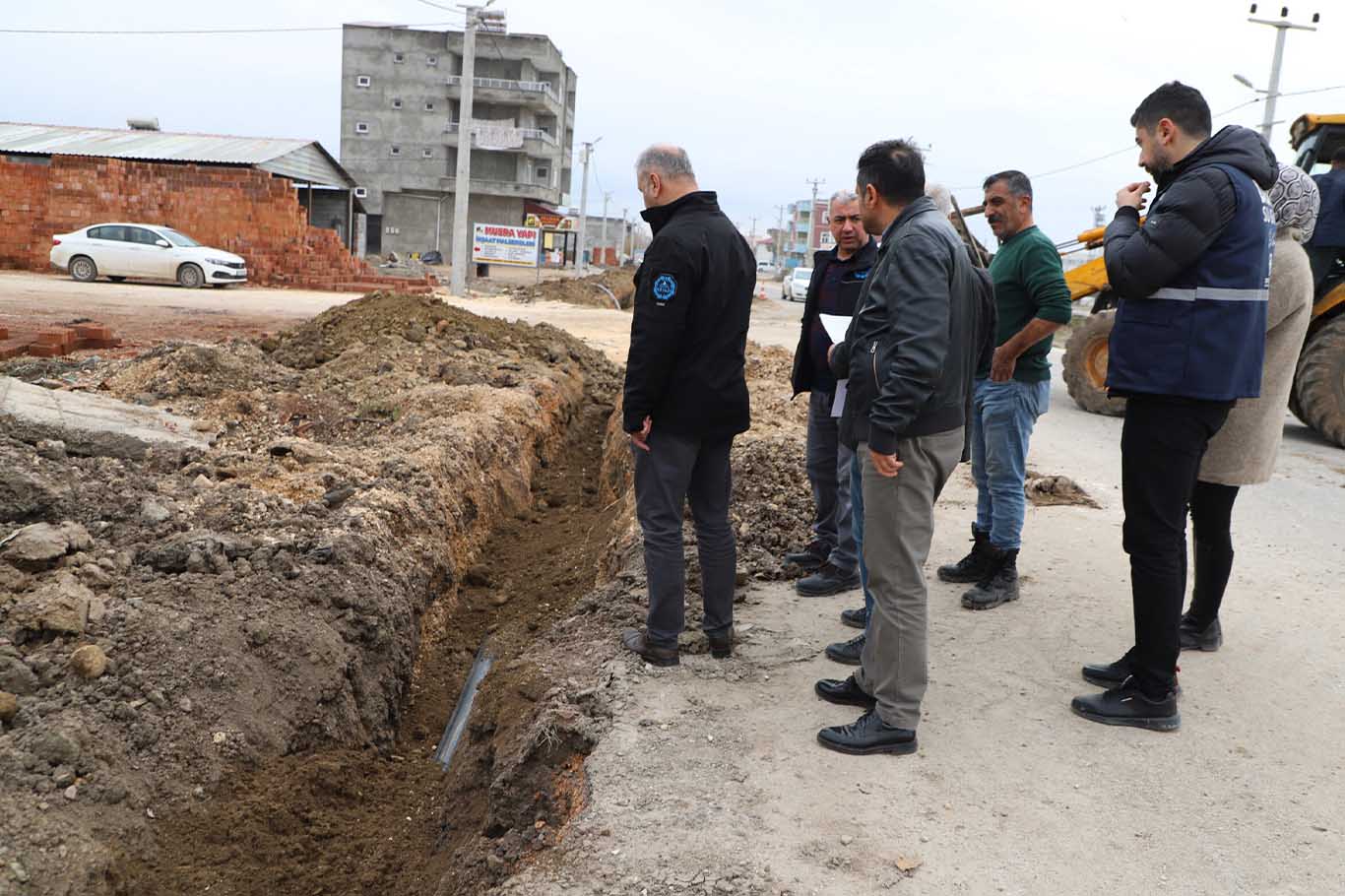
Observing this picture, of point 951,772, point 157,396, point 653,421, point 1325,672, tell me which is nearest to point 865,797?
point 951,772

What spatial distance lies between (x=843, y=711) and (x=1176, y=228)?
194 centimetres

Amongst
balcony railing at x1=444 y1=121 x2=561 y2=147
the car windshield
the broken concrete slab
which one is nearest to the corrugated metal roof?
the car windshield

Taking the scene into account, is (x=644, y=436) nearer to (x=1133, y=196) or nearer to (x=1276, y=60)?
(x=1133, y=196)

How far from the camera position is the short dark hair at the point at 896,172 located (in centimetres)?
339

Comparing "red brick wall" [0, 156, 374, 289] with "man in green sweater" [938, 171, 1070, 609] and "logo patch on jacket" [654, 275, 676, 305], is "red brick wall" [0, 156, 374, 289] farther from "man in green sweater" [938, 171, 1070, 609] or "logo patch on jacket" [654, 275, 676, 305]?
"logo patch on jacket" [654, 275, 676, 305]

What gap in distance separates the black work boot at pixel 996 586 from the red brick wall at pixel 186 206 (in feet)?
77.7

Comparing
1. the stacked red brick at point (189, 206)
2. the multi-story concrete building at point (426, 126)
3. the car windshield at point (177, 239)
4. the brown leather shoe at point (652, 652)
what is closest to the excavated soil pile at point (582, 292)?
the stacked red brick at point (189, 206)

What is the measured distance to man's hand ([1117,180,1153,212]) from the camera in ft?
12.2

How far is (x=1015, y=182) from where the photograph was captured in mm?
4688

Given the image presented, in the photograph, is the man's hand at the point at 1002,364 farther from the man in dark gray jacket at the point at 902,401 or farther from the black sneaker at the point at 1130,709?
the black sneaker at the point at 1130,709

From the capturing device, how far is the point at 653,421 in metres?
3.96

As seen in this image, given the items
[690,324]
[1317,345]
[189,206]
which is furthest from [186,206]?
[690,324]

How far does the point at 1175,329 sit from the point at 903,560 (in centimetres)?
119

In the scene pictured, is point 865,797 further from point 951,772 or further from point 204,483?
point 204,483
